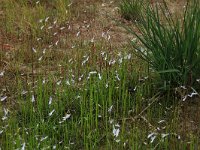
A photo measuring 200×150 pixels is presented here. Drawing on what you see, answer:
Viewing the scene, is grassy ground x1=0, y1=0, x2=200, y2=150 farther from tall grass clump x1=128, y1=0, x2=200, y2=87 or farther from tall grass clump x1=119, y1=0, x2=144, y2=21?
tall grass clump x1=119, y1=0, x2=144, y2=21

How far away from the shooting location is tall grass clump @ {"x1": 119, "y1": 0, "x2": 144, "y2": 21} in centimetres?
566

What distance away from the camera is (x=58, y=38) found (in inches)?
208

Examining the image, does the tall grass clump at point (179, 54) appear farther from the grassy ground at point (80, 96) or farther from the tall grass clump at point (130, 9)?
the tall grass clump at point (130, 9)

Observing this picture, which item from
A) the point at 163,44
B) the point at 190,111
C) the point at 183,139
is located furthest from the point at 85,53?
the point at 183,139

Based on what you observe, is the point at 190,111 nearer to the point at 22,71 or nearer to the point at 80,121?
the point at 80,121

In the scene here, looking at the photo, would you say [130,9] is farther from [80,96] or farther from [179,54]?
[80,96]

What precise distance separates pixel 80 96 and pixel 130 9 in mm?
2564

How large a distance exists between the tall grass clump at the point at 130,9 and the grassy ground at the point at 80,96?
0.27 m

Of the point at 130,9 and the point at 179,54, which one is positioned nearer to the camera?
the point at 179,54

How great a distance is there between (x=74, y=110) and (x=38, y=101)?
307 millimetres

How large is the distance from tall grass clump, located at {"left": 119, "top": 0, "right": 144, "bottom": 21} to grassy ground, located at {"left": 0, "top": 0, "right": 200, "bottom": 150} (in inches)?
10.6

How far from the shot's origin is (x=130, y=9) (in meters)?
5.83

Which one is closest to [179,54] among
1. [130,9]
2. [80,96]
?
[80,96]

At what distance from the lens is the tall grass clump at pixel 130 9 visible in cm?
566
